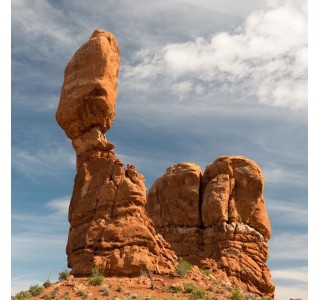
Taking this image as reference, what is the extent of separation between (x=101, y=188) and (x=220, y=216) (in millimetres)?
17785

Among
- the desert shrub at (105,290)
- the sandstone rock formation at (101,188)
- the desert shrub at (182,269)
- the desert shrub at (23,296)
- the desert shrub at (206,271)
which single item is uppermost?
the sandstone rock formation at (101,188)

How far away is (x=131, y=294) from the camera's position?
27.1 meters

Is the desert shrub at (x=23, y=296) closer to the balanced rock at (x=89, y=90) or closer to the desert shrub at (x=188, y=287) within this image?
the desert shrub at (x=188, y=287)

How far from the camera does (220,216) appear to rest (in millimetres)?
47531

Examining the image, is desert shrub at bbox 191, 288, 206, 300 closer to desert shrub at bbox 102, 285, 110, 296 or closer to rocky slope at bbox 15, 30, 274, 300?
rocky slope at bbox 15, 30, 274, 300

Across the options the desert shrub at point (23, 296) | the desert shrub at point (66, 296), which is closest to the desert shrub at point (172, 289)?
the desert shrub at point (66, 296)

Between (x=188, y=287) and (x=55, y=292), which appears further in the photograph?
(x=188, y=287)

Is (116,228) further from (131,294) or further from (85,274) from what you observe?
(131,294)

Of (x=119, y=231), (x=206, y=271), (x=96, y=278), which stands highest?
(x=119, y=231)

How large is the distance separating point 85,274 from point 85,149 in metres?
9.52

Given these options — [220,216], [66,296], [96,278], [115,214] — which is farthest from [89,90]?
[220,216]

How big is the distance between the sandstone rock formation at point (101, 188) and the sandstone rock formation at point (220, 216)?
12.7 meters

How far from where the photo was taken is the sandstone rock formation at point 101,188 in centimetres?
3119

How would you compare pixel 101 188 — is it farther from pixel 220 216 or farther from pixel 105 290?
pixel 220 216
